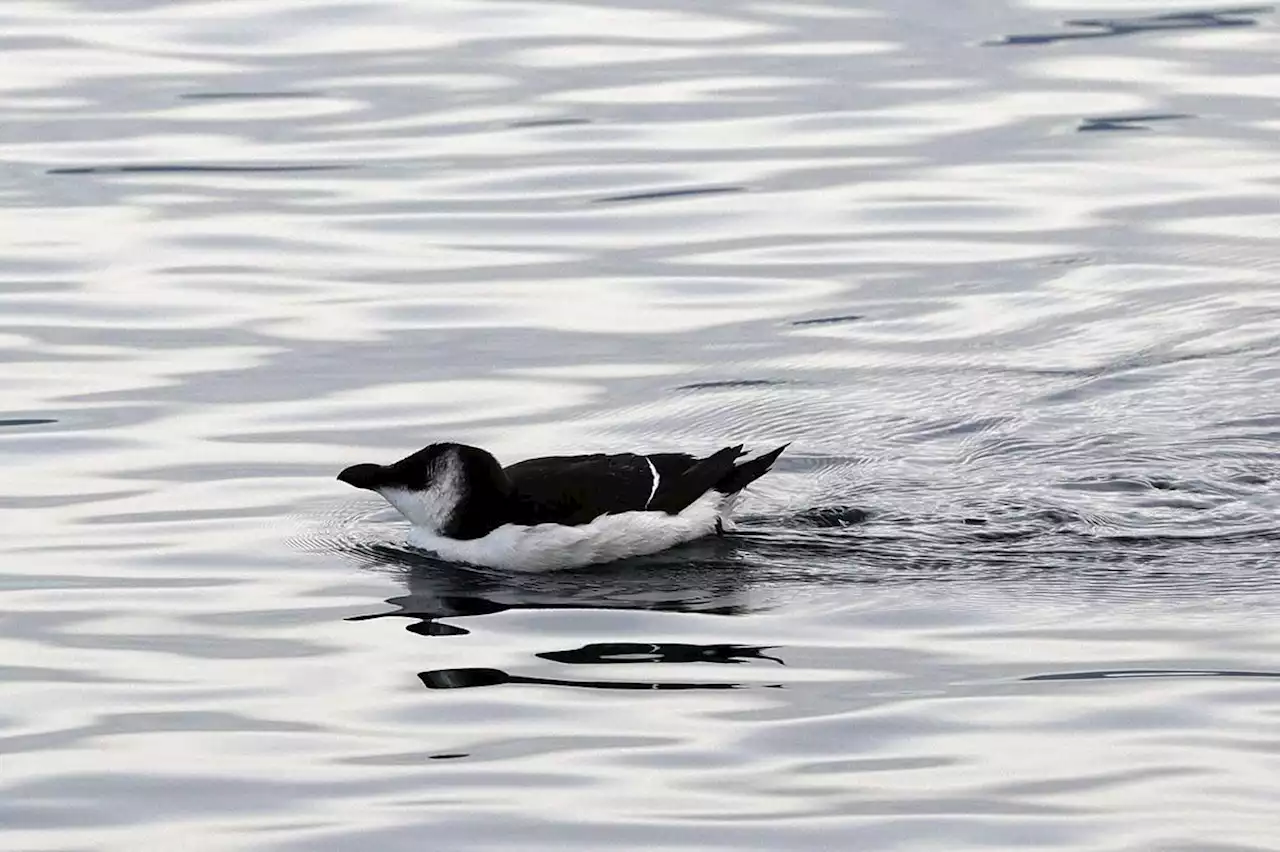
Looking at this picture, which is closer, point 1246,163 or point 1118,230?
point 1118,230

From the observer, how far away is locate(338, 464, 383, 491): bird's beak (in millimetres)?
10953

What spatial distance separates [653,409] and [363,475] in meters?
2.32

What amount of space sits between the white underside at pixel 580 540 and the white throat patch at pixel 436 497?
0.33 ft

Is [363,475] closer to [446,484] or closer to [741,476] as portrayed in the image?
[446,484]

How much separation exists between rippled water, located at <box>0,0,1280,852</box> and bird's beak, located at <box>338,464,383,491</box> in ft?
0.96

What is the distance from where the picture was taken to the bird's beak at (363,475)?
1095 centimetres

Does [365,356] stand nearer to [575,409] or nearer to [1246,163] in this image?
[575,409]

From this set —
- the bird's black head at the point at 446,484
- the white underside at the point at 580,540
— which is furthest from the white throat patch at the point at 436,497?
the white underside at the point at 580,540

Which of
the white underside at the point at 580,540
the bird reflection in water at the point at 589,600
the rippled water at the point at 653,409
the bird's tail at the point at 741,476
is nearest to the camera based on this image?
the rippled water at the point at 653,409

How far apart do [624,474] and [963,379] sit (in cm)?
280

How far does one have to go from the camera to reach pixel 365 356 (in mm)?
13906

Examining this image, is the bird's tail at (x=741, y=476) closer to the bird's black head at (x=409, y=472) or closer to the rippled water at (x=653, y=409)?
the rippled water at (x=653, y=409)

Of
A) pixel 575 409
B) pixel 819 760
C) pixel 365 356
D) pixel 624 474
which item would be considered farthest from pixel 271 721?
pixel 365 356

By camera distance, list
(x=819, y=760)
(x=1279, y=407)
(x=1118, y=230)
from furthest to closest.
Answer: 1. (x=1118, y=230)
2. (x=1279, y=407)
3. (x=819, y=760)
